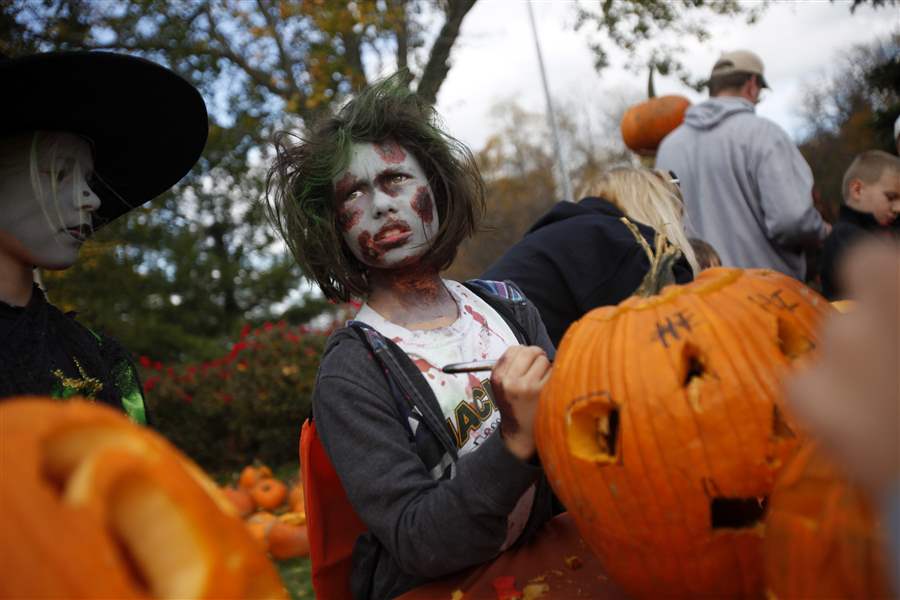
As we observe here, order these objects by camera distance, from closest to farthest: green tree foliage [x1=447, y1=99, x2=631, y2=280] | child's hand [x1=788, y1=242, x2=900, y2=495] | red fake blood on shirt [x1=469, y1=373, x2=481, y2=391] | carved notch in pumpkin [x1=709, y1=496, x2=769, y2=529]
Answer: child's hand [x1=788, y1=242, x2=900, y2=495] → carved notch in pumpkin [x1=709, y1=496, x2=769, y2=529] → red fake blood on shirt [x1=469, y1=373, x2=481, y2=391] → green tree foliage [x1=447, y1=99, x2=631, y2=280]

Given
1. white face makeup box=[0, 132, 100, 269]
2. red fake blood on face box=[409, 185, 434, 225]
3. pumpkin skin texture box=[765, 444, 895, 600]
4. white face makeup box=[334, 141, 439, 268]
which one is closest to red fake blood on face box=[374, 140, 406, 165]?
white face makeup box=[334, 141, 439, 268]

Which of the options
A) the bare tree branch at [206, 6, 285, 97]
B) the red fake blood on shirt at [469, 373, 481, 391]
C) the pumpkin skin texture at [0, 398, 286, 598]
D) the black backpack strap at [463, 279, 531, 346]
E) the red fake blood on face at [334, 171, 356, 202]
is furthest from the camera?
the bare tree branch at [206, 6, 285, 97]

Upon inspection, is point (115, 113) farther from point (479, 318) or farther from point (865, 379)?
point (865, 379)

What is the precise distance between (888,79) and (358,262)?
11.0 m

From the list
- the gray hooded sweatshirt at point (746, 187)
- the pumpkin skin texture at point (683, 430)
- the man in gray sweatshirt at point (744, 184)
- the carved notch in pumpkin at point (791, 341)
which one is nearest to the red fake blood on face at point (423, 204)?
the pumpkin skin texture at point (683, 430)

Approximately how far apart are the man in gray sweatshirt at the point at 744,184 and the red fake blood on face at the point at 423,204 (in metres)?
2.34

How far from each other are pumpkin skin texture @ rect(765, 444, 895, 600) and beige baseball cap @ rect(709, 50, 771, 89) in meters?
4.23

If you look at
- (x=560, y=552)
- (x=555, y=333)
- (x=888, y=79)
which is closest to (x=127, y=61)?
(x=560, y=552)

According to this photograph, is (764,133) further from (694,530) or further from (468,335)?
(694,530)

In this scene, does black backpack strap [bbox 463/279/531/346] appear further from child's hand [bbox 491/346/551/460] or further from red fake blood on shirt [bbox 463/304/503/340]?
child's hand [bbox 491/346/551/460]

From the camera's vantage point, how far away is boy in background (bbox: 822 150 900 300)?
4.48 m

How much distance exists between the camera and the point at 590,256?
320cm

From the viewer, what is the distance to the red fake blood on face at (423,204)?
210 centimetres

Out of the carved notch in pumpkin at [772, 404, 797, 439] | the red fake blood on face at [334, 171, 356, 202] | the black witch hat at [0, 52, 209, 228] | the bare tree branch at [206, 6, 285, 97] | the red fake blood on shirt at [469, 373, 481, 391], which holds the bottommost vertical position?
the red fake blood on shirt at [469, 373, 481, 391]
